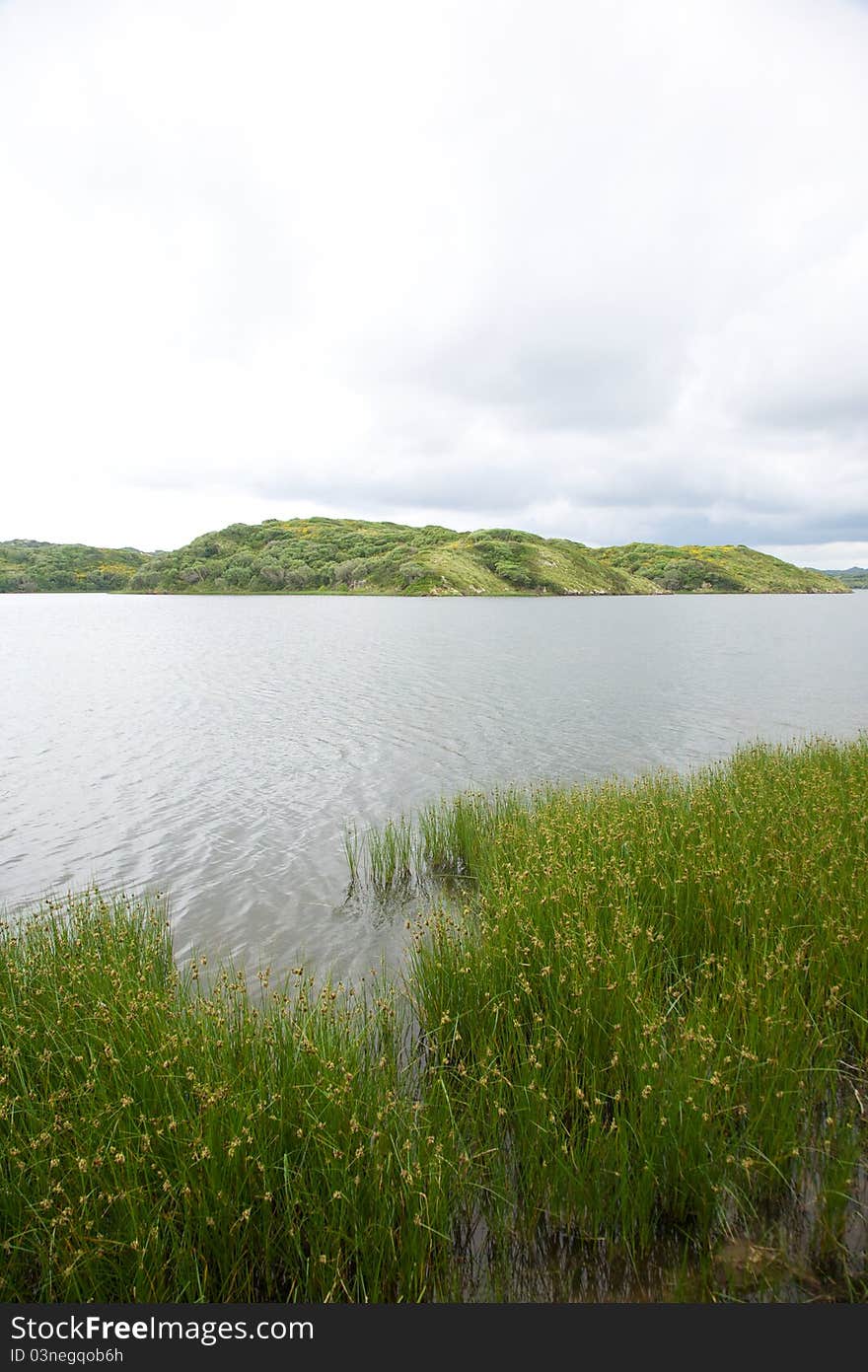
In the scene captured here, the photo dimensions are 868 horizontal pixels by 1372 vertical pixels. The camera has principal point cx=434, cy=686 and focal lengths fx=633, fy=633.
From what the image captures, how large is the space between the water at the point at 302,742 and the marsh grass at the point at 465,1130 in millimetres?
3728

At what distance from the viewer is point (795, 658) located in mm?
48594

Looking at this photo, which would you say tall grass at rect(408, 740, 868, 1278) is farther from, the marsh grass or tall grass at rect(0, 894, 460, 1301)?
tall grass at rect(0, 894, 460, 1301)

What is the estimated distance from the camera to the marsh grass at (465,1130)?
367 centimetres

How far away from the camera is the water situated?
37.6 ft

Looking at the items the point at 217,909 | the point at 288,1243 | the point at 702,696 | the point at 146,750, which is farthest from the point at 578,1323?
the point at 702,696

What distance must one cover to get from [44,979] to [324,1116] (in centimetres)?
338

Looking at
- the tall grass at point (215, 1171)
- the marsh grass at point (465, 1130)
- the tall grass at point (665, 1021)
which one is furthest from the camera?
the tall grass at point (665, 1021)

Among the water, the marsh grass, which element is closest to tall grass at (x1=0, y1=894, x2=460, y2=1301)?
the marsh grass

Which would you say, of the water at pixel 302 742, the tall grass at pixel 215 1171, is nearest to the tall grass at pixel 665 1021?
the tall grass at pixel 215 1171

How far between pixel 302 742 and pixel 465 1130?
18.8 meters

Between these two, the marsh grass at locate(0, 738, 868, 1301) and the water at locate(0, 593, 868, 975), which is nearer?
the marsh grass at locate(0, 738, 868, 1301)

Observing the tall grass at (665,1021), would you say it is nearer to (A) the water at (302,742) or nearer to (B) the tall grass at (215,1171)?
(B) the tall grass at (215,1171)

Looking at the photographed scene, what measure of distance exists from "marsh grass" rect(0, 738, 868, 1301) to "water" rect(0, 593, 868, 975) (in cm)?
373

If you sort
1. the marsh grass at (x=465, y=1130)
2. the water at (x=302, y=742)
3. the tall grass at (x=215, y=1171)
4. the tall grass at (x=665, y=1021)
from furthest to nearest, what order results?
the water at (x=302, y=742), the tall grass at (x=665, y=1021), the marsh grass at (x=465, y=1130), the tall grass at (x=215, y=1171)
